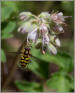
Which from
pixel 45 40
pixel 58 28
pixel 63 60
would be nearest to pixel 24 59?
pixel 45 40

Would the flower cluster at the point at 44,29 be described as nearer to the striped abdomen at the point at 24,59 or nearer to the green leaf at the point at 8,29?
the striped abdomen at the point at 24,59

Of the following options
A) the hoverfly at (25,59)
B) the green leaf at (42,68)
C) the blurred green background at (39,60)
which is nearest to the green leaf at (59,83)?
the blurred green background at (39,60)

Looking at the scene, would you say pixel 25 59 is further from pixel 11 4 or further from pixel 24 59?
pixel 11 4

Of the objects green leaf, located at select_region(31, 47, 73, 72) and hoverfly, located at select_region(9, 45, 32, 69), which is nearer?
hoverfly, located at select_region(9, 45, 32, 69)

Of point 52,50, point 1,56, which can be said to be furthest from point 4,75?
point 52,50

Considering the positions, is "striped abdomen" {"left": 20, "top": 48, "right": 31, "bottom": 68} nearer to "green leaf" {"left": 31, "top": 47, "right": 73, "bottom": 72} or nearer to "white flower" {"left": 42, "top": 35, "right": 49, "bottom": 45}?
"white flower" {"left": 42, "top": 35, "right": 49, "bottom": 45}

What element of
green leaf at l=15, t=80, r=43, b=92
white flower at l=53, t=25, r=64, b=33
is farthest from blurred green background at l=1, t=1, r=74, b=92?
white flower at l=53, t=25, r=64, b=33
